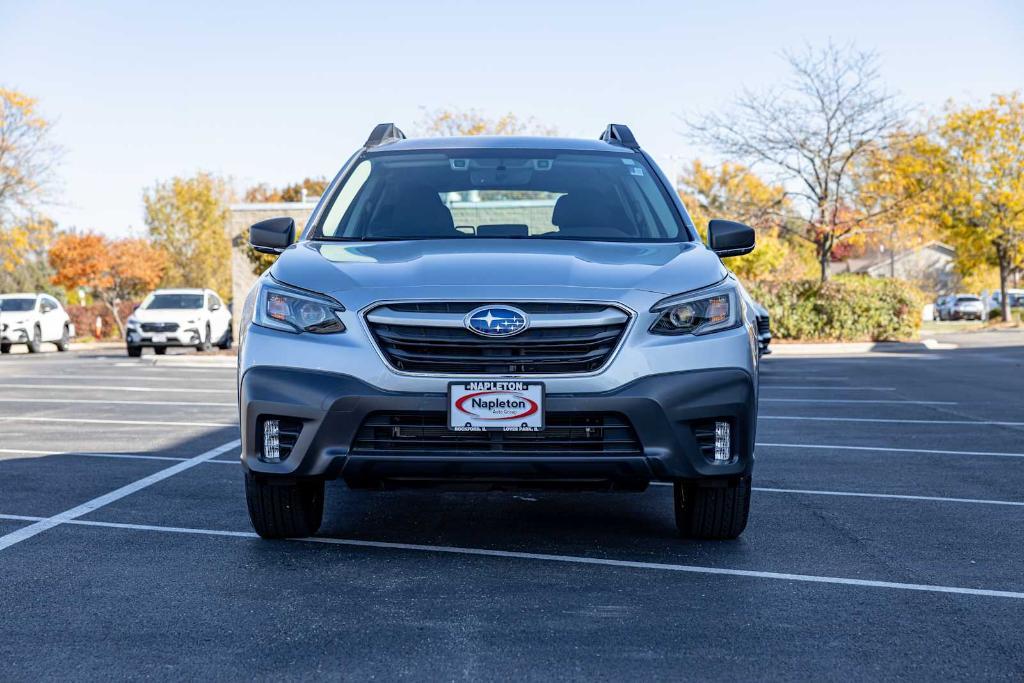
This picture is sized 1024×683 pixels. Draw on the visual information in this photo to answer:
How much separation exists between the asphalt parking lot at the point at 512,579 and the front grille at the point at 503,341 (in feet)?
2.62

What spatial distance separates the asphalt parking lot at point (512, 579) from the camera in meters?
3.54

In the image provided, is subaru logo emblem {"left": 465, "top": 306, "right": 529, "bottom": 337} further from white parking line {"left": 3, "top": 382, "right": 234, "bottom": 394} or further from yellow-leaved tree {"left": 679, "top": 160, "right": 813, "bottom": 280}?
yellow-leaved tree {"left": 679, "top": 160, "right": 813, "bottom": 280}

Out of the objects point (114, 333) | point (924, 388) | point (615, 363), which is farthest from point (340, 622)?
point (114, 333)

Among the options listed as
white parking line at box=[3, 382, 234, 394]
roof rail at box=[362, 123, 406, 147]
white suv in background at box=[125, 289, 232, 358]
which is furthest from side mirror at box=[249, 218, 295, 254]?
white suv in background at box=[125, 289, 232, 358]

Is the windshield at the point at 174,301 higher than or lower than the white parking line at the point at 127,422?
higher

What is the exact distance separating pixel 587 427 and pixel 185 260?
5823 cm

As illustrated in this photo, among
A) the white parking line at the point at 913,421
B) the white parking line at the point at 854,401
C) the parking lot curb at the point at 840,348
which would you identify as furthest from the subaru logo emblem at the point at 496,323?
the parking lot curb at the point at 840,348

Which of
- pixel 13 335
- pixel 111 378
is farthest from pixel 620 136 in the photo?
pixel 13 335

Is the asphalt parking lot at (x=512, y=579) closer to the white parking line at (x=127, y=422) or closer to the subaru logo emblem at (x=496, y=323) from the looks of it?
the subaru logo emblem at (x=496, y=323)

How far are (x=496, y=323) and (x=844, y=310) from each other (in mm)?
25805

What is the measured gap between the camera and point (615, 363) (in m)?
4.56

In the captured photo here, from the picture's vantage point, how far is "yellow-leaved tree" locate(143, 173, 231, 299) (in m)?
60.2

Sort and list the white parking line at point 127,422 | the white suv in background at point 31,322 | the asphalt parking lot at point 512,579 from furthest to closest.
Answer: the white suv in background at point 31,322, the white parking line at point 127,422, the asphalt parking lot at point 512,579

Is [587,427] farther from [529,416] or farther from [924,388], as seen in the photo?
[924,388]
